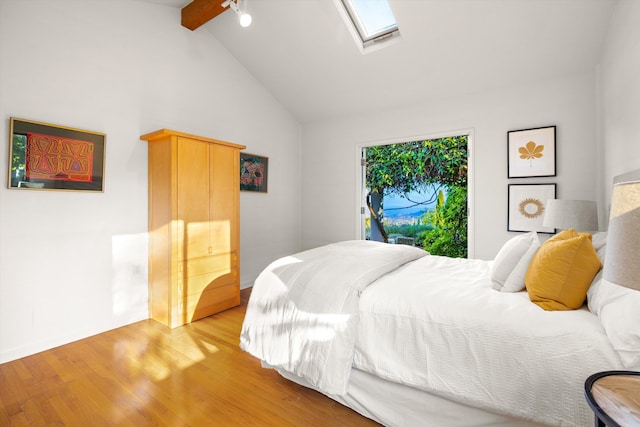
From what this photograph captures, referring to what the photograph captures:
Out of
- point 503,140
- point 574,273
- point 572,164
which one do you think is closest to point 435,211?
point 503,140

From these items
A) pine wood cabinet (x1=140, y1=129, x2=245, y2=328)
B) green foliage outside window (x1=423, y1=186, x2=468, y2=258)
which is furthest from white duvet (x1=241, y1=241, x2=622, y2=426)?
green foliage outside window (x1=423, y1=186, x2=468, y2=258)

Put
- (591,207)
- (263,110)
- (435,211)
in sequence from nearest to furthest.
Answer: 1. (591,207)
2. (263,110)
3. (435,211)

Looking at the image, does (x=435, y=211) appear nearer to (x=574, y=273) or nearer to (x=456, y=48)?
(x=456, y=48)

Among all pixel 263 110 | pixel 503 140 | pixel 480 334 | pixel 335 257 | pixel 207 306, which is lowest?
pixel 207 306

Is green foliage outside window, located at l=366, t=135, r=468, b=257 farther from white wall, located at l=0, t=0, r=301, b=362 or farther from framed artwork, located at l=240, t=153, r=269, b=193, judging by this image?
white wall, located at l=0, t=0, r=301, b=362

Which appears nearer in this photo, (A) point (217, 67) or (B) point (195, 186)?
(B) point (195, 186)

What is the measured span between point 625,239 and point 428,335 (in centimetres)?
93

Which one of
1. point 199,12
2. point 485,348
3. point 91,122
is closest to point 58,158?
point 91,122

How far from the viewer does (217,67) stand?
12.6 feet

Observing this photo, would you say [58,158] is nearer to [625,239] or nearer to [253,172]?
[253,172]

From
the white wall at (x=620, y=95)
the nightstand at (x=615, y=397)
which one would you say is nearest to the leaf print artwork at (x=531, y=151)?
the white wall at (x=620, y=95)

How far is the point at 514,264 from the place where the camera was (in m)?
1.76

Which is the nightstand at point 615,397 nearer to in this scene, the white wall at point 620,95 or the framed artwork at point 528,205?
the white wall at point 620,95

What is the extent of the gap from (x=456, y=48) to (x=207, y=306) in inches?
147
